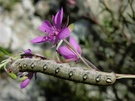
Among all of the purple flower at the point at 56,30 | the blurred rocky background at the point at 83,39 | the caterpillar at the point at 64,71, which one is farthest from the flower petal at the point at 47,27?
the blurred rocky background at the point at 83,39

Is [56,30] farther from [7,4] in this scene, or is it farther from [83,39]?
[7,4]

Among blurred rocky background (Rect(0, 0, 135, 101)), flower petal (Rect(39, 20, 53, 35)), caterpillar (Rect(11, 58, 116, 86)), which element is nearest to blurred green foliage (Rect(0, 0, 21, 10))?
blurred rocky background (Rect(0, 0, 135, 101))

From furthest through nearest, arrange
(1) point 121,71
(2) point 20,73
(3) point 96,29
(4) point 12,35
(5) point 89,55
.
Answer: (4) point 12,35
(3) point 96,29
(5) point 89,55
(1) point 121,71
(2) point 20,73

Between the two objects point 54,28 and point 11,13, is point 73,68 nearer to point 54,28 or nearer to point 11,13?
point 54,28

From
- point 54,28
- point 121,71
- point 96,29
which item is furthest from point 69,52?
point 96,29

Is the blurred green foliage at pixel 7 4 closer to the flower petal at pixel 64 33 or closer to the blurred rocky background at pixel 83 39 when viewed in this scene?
the blurred rocky background at pixel 83 39

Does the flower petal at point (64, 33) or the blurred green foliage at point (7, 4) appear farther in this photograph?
the blurred green foliage at point (7, 4)
